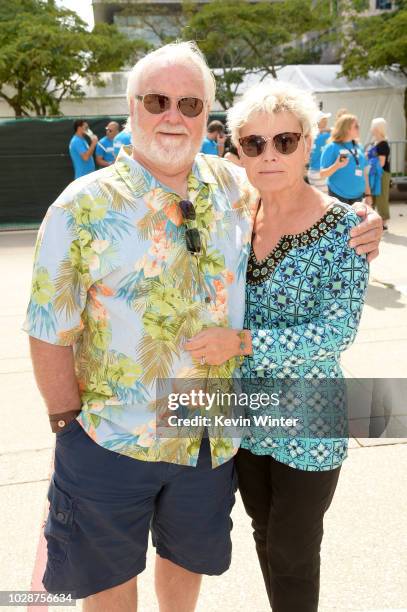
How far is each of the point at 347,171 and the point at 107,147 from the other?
621 centimetres

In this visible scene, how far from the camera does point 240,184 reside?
203 centimetres

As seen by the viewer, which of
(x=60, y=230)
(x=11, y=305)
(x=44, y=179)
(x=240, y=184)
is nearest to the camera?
(x=60, y=230)

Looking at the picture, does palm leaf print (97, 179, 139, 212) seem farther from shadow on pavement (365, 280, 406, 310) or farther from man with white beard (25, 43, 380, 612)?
shadow on pavement (365, 280, 406, 310)

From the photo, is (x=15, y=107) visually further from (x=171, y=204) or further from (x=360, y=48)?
(x=171, y=204)

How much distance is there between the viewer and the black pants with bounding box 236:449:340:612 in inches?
71.9

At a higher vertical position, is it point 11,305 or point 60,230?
point 60,230

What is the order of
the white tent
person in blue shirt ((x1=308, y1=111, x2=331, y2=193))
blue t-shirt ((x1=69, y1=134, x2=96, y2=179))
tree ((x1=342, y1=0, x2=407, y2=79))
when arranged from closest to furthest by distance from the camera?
person in blue shirt ((x1=308, y1=111, x2=331, y2=193)) < blue t-shirt ((x1=69, y1=134, x2=96, y2=179)) < tree ((x1=342, y1=0, x2=407, y2=79)) < the white tent

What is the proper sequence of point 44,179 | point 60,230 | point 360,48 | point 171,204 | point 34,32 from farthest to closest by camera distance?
point 360,48 → point 34,32 → point 44,179 → point 171,204 → point 60,230

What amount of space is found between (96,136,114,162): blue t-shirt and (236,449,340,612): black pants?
10086 mm

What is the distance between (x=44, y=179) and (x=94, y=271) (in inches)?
435

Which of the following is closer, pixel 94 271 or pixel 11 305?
pixel 94 271

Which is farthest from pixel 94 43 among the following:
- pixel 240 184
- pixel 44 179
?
pixel 240 184

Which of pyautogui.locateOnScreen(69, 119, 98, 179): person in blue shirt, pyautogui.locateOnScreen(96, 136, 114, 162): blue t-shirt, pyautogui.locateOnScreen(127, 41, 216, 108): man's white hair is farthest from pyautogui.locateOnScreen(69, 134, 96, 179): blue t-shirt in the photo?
pyautogui.locateOnScreen(127, 41, 216, 108): man's white hair

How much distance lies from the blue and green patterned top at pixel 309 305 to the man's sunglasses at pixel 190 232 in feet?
0.72
